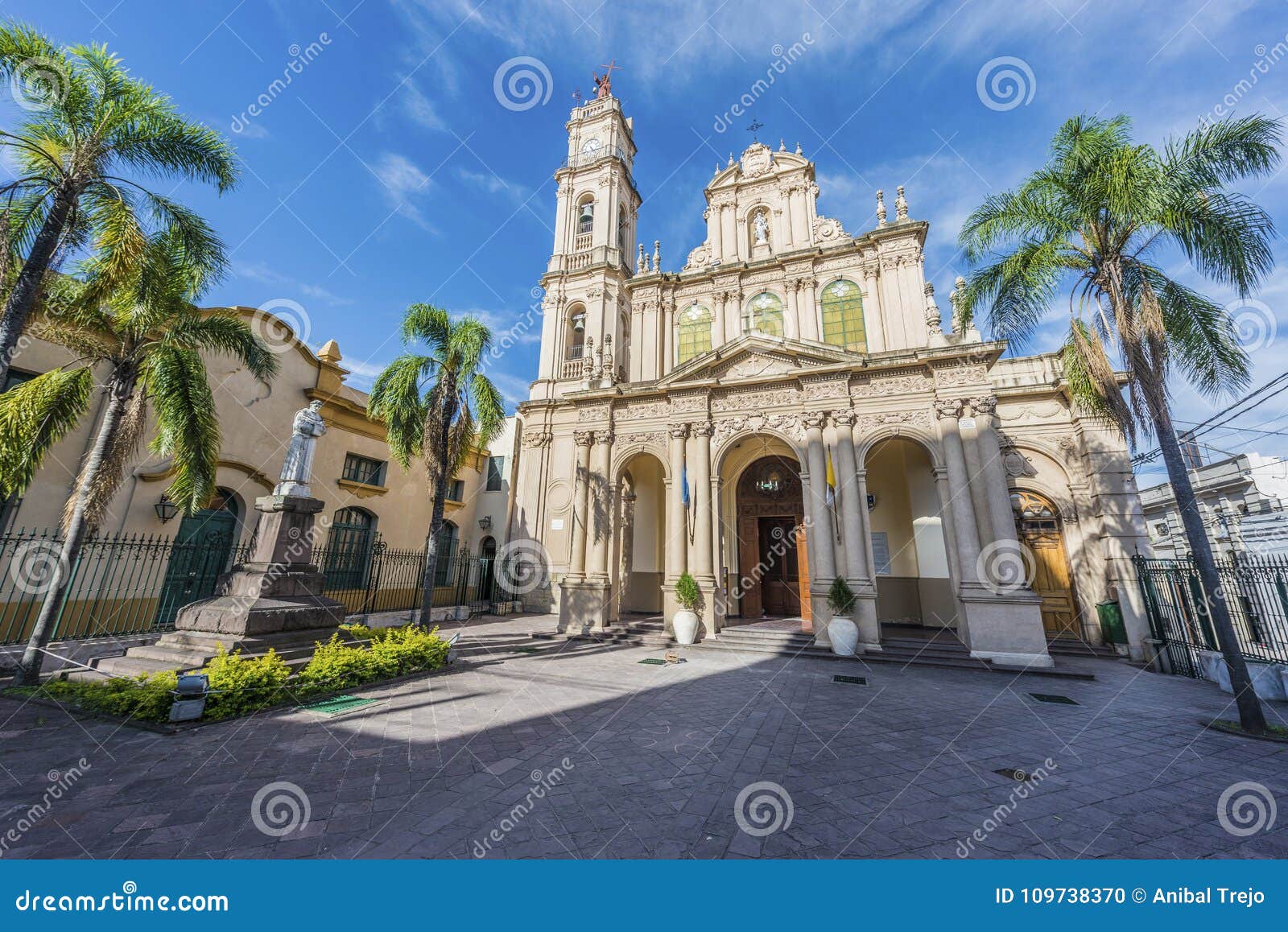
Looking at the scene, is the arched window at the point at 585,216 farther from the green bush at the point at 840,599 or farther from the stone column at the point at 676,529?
the green bush at the point at 840,599

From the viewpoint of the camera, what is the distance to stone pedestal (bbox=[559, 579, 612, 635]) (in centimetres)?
1357

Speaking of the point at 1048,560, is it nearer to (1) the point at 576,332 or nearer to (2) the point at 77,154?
(1) the point at 576,332

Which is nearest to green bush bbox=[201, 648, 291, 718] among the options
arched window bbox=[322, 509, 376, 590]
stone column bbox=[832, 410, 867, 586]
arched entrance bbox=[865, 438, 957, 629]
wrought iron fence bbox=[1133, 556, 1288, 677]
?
arched window bbox=[322, 509, 376, 590]

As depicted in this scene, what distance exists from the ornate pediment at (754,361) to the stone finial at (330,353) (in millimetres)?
11931

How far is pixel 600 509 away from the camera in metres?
14.6

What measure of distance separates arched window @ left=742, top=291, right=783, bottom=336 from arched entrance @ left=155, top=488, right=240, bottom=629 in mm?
16986

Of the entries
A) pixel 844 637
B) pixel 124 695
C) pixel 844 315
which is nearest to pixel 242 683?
pixel 124 695

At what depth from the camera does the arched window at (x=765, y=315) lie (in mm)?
16953

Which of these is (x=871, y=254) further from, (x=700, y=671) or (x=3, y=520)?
(x=3, y=520)

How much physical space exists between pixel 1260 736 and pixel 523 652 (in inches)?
457

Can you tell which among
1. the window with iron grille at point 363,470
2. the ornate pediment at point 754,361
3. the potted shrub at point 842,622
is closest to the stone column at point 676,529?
the ornate pediment at point 754,361

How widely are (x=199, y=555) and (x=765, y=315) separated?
19059 millimetres

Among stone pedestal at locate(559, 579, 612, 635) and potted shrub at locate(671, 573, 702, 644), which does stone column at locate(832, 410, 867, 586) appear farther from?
stone pedestal at locate(559, 579, 612, 635)

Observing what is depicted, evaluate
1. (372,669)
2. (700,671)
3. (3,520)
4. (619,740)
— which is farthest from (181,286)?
(700,671)
